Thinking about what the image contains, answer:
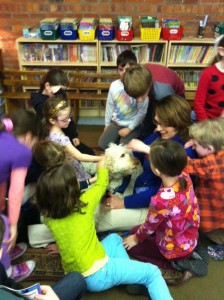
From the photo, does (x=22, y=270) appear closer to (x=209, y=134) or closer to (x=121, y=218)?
(x=121, y=218)

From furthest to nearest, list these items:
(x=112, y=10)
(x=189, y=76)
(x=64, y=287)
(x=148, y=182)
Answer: (x=189, y=76) < (x=112, y=10) < (x=148, y=182) < (x=64, y=287)

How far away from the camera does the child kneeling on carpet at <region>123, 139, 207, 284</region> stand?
5.20 feet

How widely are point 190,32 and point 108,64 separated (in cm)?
122

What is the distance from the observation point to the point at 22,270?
1.88 meters

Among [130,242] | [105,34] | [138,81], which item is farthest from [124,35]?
[130,242]

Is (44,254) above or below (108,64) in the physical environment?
below

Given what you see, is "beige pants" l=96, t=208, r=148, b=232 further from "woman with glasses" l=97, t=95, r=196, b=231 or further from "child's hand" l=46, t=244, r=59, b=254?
"child's hand" l=46, t=244, r=59, b=254

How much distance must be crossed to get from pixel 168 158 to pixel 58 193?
2.03 ft

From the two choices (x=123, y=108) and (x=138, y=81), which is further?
(x=123, y=108)

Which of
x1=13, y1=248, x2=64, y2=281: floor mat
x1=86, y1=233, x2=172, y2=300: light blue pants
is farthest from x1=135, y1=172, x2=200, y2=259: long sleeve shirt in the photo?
x1=13, y1=248, x2=64, y2=281: floor mat

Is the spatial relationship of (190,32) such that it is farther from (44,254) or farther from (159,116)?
(44,254)

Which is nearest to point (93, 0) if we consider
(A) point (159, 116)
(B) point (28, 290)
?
(A) point (159, 116)

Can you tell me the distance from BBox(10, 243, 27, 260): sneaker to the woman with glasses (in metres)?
0.55

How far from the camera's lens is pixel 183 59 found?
12.9 feet
